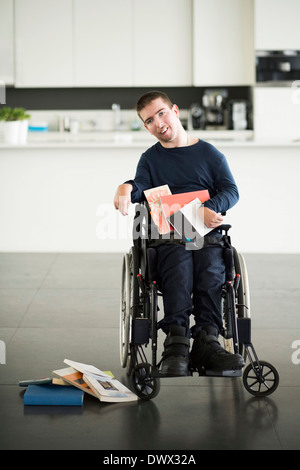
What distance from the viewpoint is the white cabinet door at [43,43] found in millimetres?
6762

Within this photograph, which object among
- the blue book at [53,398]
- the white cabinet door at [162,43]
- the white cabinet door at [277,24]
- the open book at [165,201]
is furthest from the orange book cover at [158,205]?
the white cabinet door at [162,43]

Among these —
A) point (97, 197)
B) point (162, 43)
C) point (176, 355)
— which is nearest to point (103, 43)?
point (162, 43)

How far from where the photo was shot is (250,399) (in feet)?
8.80

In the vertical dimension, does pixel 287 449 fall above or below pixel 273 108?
below

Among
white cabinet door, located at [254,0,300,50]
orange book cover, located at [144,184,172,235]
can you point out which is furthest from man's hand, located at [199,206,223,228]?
white cabinet door, located at [254,0,300,50]

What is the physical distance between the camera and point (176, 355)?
2.51 meters

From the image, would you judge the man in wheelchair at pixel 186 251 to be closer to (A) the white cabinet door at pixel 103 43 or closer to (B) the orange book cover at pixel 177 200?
(B) the orange book cover at pixel 177 200

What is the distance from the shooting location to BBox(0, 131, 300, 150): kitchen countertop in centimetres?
534

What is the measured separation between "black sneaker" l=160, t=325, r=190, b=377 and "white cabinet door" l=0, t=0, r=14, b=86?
491 centimetres

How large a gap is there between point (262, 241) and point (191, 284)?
2.90 meters

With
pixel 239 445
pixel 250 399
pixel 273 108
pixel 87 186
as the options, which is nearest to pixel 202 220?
pixel 250 399

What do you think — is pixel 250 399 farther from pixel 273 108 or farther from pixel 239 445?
pixel 273 108

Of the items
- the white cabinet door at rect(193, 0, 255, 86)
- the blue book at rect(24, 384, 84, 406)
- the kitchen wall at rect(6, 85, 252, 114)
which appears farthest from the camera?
the kitchen wall at rect(6, 85, 252, 114)

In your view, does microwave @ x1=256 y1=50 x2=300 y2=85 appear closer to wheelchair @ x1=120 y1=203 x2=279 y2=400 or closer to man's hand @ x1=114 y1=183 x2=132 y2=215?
wheelchair @ x1=120 y1=203 x2=279 y2=400
